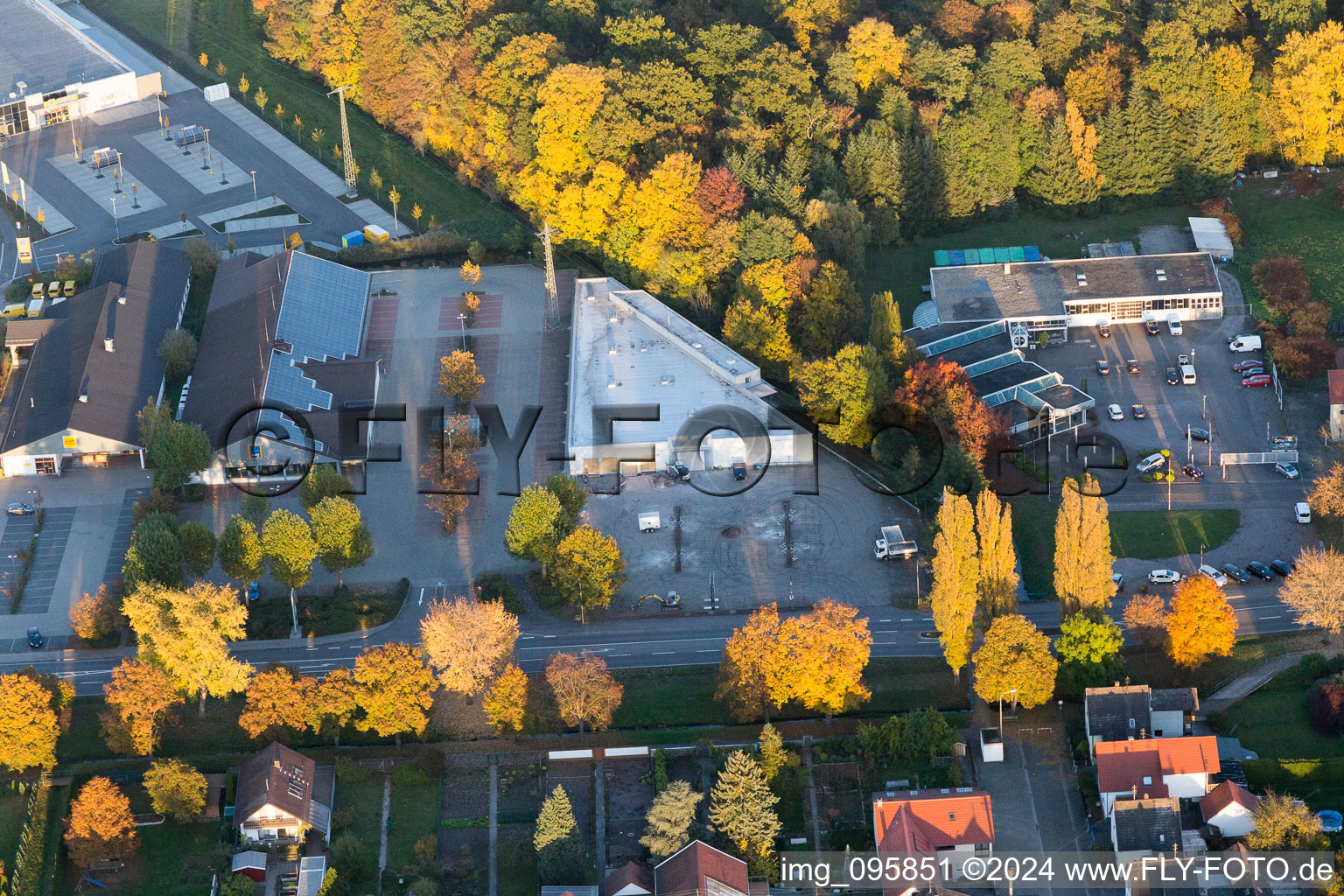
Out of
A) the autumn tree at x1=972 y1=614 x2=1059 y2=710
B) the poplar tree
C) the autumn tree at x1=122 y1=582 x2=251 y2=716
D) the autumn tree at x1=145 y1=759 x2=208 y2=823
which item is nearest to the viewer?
the autumn tree at x1=145 y1=759 x2=208 y2=823

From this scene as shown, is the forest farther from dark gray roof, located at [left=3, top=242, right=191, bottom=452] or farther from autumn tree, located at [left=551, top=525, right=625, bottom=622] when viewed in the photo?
dark gray roof, located at [left=3, top=242, right=191, bottom=452]

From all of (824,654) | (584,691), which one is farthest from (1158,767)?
(584,691)

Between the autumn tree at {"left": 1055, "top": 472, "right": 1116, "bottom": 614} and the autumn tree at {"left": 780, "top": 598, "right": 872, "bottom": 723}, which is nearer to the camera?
the autumn tree at {"left": 780, "top": 598, "right": 872, "bottom": 723}

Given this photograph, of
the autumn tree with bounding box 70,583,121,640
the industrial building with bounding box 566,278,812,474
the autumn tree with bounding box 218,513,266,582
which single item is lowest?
the autumn tree with bounding box 70,583,121,640

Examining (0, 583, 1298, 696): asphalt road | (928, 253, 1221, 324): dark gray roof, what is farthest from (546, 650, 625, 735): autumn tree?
(928, 253, 1221, 324): dark gray roof

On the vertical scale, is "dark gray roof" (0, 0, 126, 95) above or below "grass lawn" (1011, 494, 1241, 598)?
above

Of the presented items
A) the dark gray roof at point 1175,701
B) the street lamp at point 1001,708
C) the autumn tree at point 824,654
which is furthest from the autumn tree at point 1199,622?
the autumn tree at point 824,654

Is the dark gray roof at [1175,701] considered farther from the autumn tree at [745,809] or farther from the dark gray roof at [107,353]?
the dark gray roof at [107,353]

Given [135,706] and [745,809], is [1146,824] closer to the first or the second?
[745,809]
